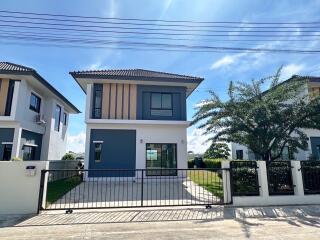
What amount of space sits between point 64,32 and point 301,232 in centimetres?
972

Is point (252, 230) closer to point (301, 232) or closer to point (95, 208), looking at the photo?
point (301, 232)

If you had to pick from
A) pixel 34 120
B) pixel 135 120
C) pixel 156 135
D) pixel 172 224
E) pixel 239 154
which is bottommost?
pixel 172 224

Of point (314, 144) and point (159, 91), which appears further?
point (314, 144)

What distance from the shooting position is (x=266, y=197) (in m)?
7.80

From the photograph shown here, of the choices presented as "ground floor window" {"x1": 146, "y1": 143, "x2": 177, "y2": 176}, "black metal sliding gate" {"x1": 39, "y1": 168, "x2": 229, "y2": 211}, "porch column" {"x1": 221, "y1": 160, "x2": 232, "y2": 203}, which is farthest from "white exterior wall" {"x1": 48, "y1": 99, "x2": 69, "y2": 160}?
"porch column" {"x1": 221, "y1": 160, "x2": 232, "y2": 203}

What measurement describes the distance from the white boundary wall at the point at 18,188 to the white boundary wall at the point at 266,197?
586cm

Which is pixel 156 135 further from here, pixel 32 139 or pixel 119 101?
pixel 32 139

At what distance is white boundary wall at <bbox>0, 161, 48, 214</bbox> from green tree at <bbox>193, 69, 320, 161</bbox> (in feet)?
24.2

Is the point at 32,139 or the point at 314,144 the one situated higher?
the point at 32,139

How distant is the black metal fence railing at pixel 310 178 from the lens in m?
8.10

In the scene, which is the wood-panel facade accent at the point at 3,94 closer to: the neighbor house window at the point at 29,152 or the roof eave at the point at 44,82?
the roof eave at the point at 44,82

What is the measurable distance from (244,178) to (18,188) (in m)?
7.01

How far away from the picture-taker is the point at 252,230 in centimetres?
541

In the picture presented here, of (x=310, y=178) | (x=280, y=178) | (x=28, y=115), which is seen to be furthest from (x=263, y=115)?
(x=28, y=115)
